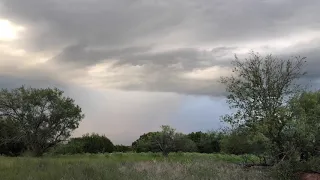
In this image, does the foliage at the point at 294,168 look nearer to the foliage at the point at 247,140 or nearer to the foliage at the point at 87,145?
the foliage at the point at 247,140

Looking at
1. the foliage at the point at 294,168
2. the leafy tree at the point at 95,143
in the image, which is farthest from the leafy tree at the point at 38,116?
the foliage at the point at 294,168

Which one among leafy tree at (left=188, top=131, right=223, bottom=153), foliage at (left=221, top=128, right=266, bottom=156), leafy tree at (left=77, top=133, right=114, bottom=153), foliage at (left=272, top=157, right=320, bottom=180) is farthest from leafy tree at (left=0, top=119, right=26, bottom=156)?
foliage at (left=272, top=157, right=320, bottom=180)

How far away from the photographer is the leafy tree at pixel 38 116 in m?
41.7

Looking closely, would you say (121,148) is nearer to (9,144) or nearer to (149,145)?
(149,145)

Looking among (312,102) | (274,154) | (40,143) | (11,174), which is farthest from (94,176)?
(40,143)

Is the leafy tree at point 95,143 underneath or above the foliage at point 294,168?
above

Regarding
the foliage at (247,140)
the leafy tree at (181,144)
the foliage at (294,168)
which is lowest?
the foliage at (294,168)

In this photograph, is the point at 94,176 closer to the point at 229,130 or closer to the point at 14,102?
the point at 229,130

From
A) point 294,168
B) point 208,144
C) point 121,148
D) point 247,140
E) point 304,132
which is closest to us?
point 294,168

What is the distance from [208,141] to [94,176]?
144 feet

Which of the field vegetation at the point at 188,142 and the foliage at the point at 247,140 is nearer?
the field vegetation at the point at 188,142

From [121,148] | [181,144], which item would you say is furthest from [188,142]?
[121,148]

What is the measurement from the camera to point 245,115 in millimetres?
26859

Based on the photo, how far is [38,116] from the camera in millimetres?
Result: 42031
